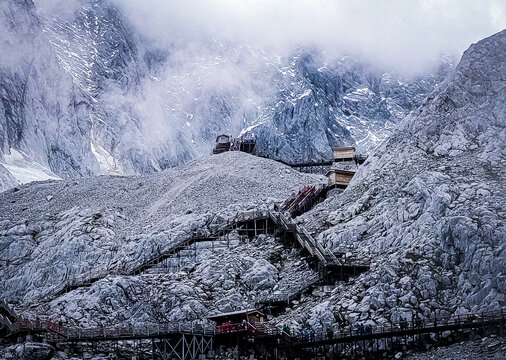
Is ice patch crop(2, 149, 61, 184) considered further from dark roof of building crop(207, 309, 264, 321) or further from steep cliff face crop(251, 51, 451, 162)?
dark roof of building crop(207, 309, 264, 321)

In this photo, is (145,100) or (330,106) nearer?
(330,106)

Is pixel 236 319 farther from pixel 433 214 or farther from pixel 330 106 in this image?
pixel 330 106

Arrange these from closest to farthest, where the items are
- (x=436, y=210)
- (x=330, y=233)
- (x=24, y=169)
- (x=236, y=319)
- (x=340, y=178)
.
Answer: (x=236, y=319) < (x=436, y=210) < (x=330, y=233) < (x=340, y=178) < (x=24, y=169)

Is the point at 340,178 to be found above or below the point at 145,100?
below

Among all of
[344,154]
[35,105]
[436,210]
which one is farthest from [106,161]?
[436,210]

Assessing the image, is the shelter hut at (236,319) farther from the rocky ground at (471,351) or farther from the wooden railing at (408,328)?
the rocky ground at (471,351)

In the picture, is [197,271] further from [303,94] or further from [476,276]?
[303,94]

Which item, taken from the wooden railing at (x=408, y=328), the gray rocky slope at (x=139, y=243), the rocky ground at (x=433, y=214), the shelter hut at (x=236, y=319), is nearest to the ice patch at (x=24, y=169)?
the gray rocky slope at (x=139, y=243)

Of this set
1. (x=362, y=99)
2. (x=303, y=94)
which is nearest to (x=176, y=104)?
(x=303, y=94)

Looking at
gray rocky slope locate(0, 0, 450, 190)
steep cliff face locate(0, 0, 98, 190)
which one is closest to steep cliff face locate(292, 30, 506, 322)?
gray rocky slope locate(0, 0, 450, 190)
